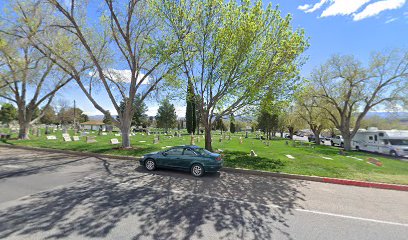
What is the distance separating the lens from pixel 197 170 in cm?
843

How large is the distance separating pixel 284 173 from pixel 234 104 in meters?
5.64

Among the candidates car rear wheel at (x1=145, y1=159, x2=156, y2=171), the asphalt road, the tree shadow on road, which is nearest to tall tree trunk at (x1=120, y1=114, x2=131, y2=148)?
car rear wheel at (x1=145, y1=159, x2=156, y2=171)

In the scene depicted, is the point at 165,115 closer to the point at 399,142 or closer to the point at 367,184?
the point at 399,142

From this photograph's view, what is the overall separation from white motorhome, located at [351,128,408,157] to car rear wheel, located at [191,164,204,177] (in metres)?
21.1

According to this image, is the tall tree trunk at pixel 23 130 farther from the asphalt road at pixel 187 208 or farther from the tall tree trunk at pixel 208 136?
the tall tree trunk at pixel 208 136

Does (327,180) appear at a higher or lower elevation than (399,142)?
lower

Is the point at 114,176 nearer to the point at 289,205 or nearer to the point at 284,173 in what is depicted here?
the point at 289,205

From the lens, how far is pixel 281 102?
1279cm

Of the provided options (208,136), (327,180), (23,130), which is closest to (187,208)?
(327,180)

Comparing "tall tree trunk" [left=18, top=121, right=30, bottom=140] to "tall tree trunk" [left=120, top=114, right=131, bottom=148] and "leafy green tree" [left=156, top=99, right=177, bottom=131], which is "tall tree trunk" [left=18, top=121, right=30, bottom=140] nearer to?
"tall tree trunk" [left=120, top=114, right=131, bottom=148]

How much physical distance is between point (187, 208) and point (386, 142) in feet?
79.9

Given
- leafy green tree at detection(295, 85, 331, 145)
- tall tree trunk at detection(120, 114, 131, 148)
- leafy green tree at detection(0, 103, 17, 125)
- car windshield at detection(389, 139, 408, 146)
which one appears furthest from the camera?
leafy green tree at detection(0, 103, 17, 125)

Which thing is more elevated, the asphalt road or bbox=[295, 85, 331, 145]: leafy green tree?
bbox=[295, 85, 331, 145]: leafy green tree

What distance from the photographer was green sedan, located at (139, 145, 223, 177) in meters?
8.38
